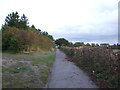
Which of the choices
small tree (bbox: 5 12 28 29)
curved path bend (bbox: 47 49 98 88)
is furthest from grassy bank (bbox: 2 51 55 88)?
small tree (bbox: 5 12 28 29)

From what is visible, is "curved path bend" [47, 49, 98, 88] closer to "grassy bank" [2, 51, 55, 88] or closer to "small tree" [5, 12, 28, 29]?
"grassy bank" [2, 51, 55, 88]

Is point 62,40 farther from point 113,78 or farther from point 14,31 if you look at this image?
point 113,78

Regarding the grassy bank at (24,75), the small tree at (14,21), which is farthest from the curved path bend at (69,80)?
the small tree at (14,21)

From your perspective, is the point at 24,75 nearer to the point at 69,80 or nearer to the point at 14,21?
the point at 69,80

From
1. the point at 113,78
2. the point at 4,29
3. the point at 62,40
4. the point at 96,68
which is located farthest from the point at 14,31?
the point at 62,40

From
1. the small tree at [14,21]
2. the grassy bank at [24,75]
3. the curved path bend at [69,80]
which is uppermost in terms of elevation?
the small tree at [14,21]

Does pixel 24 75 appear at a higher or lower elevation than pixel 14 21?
lower

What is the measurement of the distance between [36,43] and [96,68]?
30.6m

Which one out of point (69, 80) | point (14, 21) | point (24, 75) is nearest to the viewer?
point (69, 80)

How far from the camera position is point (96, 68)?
11875 mm

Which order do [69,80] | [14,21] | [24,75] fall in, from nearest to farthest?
[69,80], [24,75], [14,21]

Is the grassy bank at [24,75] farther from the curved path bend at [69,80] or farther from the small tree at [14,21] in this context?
the small tree at [14,21]

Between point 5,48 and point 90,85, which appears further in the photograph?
point 5,48

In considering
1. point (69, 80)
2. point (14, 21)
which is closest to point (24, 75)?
point (69, 80)
